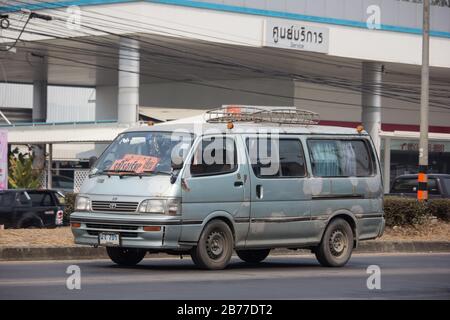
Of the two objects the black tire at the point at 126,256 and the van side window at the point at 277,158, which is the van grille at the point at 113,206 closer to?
the black tire at the point at 126,256

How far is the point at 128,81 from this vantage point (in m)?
46.7

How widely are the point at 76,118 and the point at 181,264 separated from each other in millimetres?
62874

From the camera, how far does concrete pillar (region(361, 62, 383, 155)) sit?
176 ft

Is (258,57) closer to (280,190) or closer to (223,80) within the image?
(223,80)

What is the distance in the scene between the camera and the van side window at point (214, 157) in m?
14.9

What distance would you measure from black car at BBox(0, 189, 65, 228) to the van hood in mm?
13263

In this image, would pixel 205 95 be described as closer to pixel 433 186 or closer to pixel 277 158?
pixel 433 186

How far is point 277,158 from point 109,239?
2.94 metres

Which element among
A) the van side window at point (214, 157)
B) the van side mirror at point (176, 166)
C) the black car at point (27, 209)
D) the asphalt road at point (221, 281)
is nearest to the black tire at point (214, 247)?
the asphalt road at point (221, 281)

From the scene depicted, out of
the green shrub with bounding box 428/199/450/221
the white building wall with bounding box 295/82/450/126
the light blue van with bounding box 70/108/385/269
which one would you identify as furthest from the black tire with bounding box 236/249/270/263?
the white building wall with bounding box 295/82/450/126

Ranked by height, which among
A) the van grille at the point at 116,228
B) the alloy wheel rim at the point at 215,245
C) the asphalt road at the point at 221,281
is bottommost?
the asphalt road at the point at 221,281

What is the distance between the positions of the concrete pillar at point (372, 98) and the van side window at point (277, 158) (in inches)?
1491

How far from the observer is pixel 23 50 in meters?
50.9
